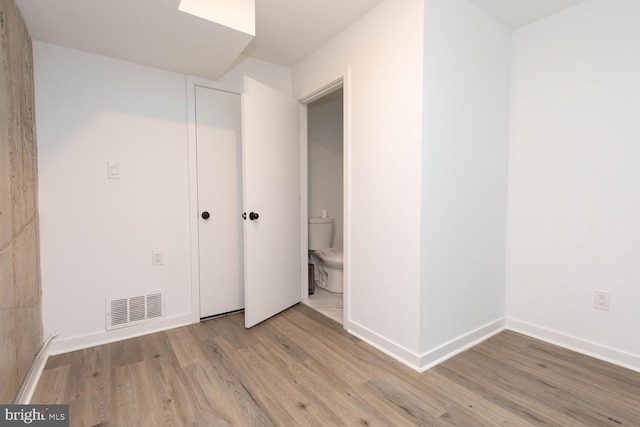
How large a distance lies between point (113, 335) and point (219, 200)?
4.00 ft

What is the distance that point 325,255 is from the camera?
320 centimetres

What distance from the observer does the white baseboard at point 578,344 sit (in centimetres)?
179

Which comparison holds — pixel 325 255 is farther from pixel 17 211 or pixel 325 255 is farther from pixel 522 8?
pixel 522 8

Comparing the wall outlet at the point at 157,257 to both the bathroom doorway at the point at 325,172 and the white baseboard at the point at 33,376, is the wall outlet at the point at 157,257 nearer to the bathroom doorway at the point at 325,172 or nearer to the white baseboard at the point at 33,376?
the white baseboard at the point at 33,376

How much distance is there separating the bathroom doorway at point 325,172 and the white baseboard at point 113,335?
1.34m

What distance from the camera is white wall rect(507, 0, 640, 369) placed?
1784mm

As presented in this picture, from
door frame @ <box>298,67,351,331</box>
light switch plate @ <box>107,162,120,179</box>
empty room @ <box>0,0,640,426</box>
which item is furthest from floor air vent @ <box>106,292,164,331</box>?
door frame @ <box>298,67,351,331</box>

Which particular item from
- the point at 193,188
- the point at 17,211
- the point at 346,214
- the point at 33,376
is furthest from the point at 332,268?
the point at 17,211

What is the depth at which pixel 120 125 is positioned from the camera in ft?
7.05

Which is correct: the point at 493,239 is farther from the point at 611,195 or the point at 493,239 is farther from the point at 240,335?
the point at 240,335

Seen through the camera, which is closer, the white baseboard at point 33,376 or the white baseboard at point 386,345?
the white baseboard at point 33,376

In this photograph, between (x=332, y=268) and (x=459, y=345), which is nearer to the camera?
(x=459, y=345)

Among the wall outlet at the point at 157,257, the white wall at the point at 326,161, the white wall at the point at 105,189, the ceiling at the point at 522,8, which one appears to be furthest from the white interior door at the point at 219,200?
the ceiling at the point at 522,8

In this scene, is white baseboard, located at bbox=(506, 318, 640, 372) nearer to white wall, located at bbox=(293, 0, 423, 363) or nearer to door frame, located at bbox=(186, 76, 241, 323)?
white wall, located at bbox=(293, 0, 423, 363)
